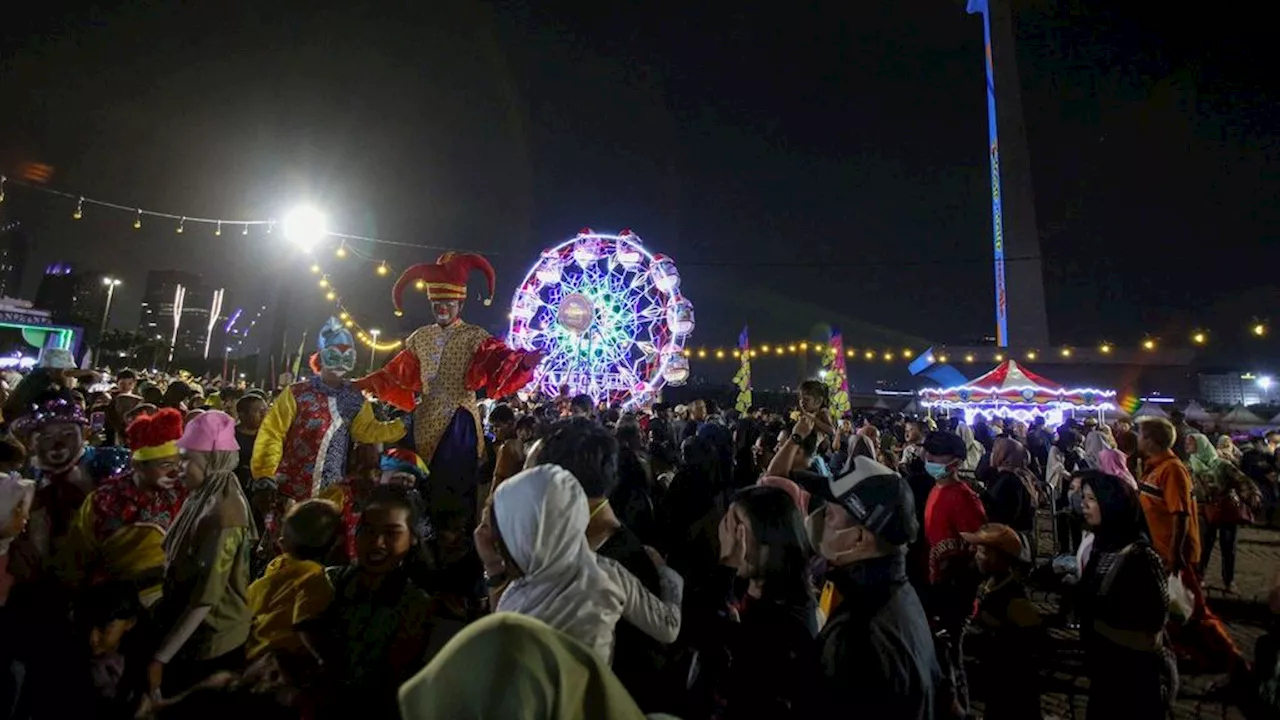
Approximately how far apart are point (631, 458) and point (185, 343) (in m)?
104

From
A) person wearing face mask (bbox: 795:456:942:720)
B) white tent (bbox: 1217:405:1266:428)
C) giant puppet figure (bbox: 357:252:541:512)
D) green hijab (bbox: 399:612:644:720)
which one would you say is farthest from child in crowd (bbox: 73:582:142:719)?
white tent (bbox: 1217:405:1266:428)

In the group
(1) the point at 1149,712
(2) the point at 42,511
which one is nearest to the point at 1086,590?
(1) the point at 1149,712

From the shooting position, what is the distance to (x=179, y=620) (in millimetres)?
2566

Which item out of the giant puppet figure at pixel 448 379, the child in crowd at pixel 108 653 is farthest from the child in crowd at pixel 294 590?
the giant puppet figure at pixel 448 379

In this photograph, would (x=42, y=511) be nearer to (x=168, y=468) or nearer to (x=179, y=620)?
(x=168, y=468)

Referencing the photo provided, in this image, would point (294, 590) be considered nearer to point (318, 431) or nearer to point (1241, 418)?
point (318, 431)

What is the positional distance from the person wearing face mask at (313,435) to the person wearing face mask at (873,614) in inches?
126

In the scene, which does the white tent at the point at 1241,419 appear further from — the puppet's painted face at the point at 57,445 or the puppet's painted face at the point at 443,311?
the puppet's painted face at the point at 57,445

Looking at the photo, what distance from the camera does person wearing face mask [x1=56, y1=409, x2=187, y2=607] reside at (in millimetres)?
2857

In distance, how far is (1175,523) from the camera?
4.35m

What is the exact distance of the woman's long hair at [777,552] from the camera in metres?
2.47

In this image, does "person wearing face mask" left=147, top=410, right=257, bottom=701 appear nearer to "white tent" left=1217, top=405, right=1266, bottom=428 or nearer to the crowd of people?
the crowd of people

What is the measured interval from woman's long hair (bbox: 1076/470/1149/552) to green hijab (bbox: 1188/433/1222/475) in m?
6.32

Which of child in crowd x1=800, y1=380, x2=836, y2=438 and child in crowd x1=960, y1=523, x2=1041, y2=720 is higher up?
child in crowd x1=800, y1=380, x2=836, y2=438
